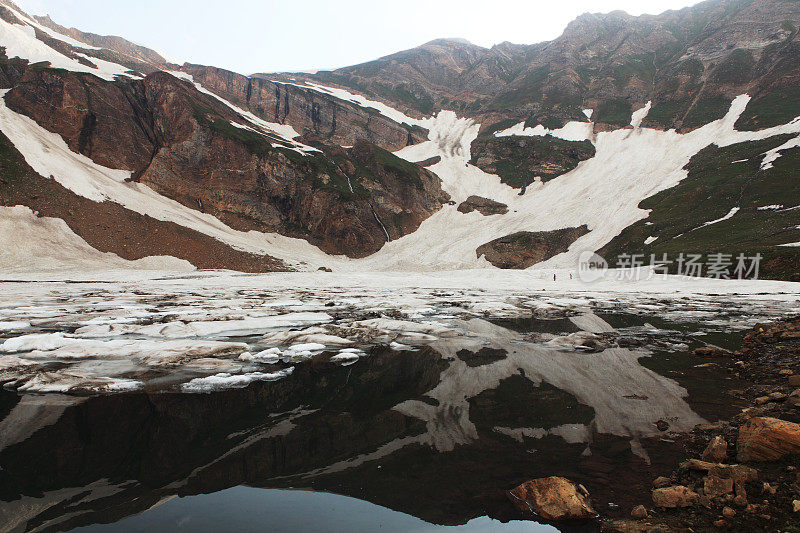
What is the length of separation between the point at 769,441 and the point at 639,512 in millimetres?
2097

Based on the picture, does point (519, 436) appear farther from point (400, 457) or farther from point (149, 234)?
point (149, 234)

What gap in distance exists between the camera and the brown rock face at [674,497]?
3510 mm

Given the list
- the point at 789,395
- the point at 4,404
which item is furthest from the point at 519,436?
the point at 4,404

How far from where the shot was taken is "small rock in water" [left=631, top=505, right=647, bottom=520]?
3.40 meters

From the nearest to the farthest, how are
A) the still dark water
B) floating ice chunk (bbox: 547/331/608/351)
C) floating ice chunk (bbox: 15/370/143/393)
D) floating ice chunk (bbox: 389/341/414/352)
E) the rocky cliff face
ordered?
the still dark water
floating ice chunk (bbox: 15/370/143/393)
floating ice chunk (bbox: 389/341/414/352)
floating ice chunk (bbox: 547/331/608/351)
the rocky cliff face

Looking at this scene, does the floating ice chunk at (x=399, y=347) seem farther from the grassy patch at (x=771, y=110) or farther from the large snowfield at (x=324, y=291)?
the grassy patch at (x=771, y=110)

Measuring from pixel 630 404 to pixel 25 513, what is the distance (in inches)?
337

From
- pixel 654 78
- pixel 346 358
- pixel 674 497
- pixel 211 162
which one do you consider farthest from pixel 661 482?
pixel 654 78

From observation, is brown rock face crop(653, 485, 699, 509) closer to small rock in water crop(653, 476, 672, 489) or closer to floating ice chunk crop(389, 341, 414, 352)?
small rock in water crop(653, 476, 672, 489)

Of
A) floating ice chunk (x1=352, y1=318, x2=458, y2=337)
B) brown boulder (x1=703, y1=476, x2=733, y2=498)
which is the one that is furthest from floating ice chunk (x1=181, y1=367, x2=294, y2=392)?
brown boulder (x1=703, y1=476, x2=733, y2=498)

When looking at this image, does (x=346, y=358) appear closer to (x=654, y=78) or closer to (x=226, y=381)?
(x=226, y=381)

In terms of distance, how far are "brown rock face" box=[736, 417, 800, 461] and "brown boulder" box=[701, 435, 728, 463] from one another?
14cm

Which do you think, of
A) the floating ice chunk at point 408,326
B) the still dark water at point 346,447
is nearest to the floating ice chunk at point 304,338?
the floating ice chunk at point 408,326

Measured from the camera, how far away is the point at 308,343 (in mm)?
11594
